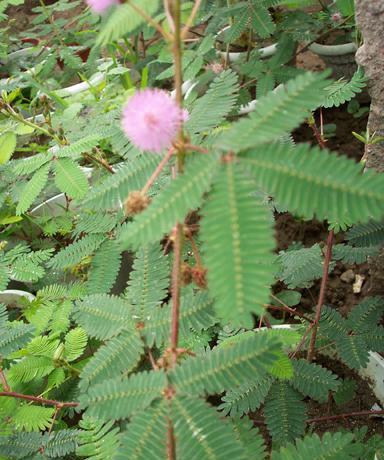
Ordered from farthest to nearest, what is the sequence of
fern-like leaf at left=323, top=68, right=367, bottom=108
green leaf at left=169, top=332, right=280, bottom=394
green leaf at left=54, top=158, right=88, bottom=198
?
green leaf at left=54, top=158, right=88, bottom=198, fern-like leaf at left=323, top=68, right=367, bottom=108, green leaf at left=169, top=332, right=280, bottom=394

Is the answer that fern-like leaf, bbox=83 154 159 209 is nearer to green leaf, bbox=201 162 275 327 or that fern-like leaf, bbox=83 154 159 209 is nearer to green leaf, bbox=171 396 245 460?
green leaf, bbox=201 162 275 327

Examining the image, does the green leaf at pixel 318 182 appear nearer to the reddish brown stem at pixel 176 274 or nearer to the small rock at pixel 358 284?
the reddish brown stem at pixel 176 274

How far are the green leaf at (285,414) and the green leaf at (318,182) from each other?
2.44 ft

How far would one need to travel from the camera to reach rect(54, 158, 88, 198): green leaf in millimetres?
1427

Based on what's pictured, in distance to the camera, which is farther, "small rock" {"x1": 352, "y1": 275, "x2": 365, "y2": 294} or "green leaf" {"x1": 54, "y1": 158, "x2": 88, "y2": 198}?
"small rock" {"x1": 352, "y1": 275, "x2": 365, "y2": 294}

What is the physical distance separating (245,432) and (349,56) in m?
2.15

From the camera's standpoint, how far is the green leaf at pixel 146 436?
2.48 ft

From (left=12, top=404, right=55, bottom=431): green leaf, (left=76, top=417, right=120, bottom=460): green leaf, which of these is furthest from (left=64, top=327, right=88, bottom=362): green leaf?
(left=76, top=417, right=120, bottom=460): green leaf

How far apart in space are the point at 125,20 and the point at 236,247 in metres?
0.36

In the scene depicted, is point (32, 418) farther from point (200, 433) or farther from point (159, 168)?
point (159, 168)

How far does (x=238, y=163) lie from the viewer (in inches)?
24.6

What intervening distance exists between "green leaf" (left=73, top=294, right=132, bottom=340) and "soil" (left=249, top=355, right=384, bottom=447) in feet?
2.18

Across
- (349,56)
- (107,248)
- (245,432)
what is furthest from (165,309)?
(349,56)

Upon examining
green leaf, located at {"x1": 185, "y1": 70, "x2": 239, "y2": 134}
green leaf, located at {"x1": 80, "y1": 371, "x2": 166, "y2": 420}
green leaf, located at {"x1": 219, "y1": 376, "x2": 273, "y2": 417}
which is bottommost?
green leaf, located at {"x1": 219, "y1": 376, "x2": 273, "y2": 417}
